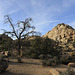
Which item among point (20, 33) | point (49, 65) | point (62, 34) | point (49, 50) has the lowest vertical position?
point (49, 65)

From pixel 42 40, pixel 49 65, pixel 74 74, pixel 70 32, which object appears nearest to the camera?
pixel 74 74

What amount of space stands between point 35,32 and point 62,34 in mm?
50683

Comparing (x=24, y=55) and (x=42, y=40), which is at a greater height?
(x=42, y=40)

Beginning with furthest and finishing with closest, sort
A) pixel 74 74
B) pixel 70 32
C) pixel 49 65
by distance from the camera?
pixel 70 32, pixel 49 65, pixel 74 74

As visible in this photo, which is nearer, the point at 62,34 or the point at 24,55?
the point at 24,55

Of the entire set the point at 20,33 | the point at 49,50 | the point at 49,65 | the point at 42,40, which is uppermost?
the point at 20,33

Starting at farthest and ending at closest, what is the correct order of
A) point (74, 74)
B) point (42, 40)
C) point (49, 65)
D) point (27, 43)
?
point (27, 43) < point (42, 40) < point (49, 65) < point (74, 74)

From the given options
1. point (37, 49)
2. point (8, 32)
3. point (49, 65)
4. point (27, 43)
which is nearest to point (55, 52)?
point (37, 49)

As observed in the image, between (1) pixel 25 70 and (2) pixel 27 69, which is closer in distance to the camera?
(1) pixel 25 70

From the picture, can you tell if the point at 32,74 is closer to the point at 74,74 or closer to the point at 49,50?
the point at 74,74

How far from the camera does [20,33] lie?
15.5m

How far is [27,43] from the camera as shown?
936 inches

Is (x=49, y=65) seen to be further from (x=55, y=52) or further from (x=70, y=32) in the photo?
(x=70, y=32)

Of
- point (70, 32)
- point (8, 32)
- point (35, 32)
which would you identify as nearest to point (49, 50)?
point (35, 32)
